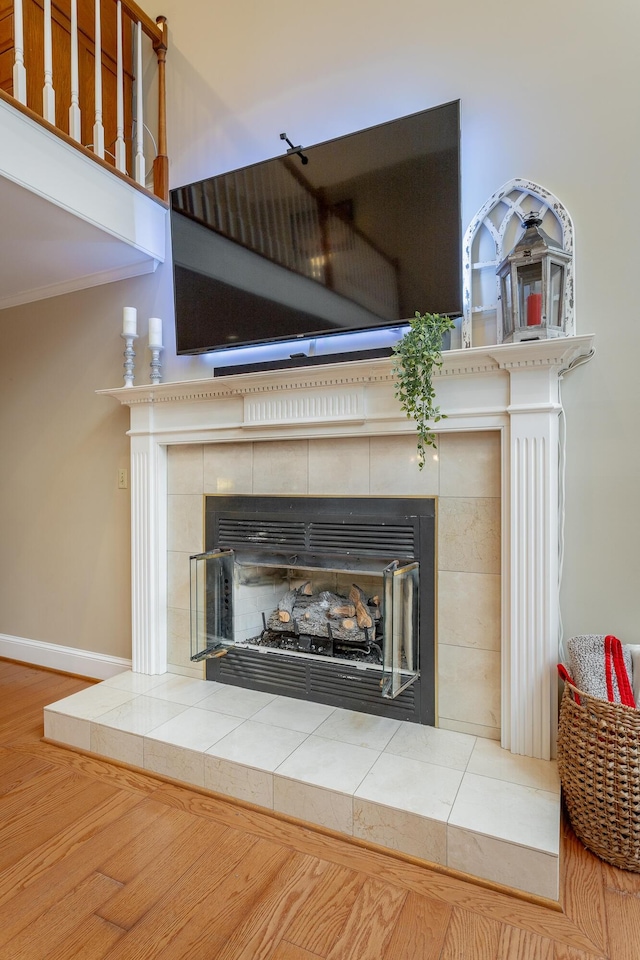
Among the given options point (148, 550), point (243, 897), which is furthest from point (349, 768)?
point (148, 550)

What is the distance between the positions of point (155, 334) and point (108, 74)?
4.69ft

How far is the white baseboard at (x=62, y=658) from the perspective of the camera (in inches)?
108

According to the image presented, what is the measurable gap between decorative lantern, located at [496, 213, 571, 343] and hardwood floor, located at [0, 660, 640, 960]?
1.54m

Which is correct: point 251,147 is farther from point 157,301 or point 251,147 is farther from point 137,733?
point 137,733

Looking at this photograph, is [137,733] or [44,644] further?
[44,644]

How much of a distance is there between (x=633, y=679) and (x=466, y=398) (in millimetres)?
1006

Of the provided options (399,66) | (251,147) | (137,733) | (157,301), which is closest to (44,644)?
(137,733)

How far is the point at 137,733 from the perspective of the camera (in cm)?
188

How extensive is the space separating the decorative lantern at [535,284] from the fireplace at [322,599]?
68 centimetres

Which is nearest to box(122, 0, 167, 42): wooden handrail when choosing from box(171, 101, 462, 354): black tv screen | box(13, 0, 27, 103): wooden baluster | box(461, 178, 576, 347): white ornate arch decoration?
box(13, 0, 27, 103): wooden baluster

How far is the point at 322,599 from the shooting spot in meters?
2.21

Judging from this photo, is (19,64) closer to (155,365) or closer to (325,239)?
(155,365)

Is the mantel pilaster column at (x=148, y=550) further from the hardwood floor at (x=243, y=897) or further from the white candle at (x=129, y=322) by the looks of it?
the hardwood floor at (x=243, y=897)

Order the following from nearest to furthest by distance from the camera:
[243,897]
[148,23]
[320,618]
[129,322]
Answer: [243,897] → [320,618] → [129,322] → [148,23]
